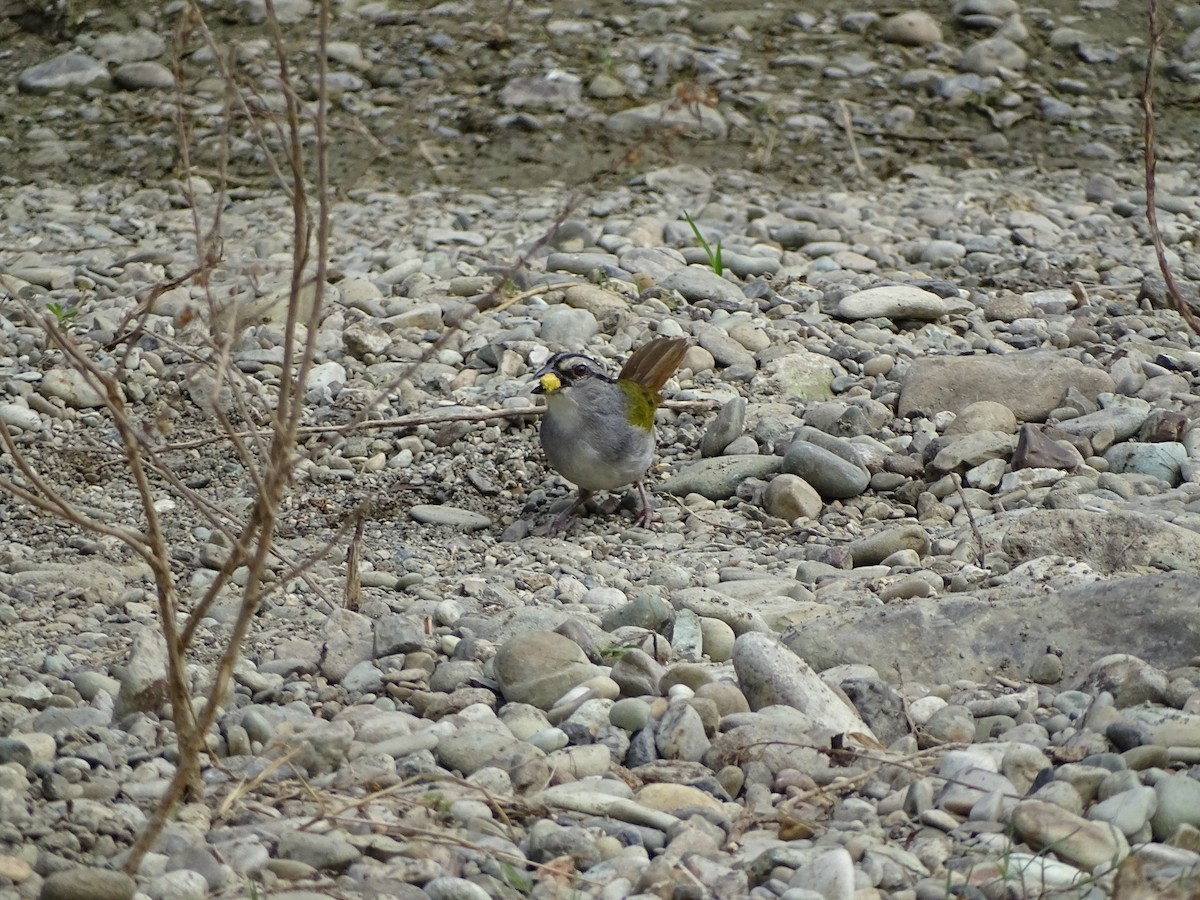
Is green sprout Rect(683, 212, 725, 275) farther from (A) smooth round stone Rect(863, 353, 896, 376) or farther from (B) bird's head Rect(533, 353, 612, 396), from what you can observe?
(B) bird's head Rect(533, 353, 612, 396)

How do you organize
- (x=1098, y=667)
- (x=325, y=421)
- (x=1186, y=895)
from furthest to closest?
1. (x=325, y=421)
2. (x=1098, y=667)
3. (x=1186, y=895)

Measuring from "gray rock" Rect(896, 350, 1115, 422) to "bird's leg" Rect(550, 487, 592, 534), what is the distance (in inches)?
61.1

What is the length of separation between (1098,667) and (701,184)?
21.8ft

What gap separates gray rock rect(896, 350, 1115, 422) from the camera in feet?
21.9

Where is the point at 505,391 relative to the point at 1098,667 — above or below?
below

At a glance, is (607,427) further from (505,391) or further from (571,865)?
(571,865)

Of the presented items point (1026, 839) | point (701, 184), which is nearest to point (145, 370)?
point (701, 184)

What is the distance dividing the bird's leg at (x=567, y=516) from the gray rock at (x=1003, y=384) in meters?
1.55

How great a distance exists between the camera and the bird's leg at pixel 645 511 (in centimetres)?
602

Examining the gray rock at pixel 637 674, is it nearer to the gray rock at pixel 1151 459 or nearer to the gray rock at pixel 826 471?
the gray rock at pixel 826 471

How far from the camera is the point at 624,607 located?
4.57 meters

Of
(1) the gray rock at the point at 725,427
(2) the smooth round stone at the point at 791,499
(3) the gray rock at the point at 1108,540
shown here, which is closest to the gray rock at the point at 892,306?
(1) the gray rock at the point at 725,427

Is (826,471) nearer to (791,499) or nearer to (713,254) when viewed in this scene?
(791,499)

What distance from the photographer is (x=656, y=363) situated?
6363 mm
